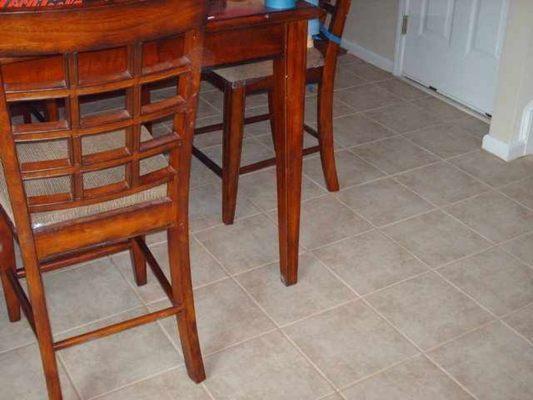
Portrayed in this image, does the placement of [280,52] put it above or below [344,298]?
above

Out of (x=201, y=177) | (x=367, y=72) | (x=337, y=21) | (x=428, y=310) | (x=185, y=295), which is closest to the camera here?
(x=185, y=295)

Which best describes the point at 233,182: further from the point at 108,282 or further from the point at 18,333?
the point at 18,333

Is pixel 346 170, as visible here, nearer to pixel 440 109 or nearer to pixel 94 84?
pixel 440 109

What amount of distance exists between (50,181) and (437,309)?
3.73 feet

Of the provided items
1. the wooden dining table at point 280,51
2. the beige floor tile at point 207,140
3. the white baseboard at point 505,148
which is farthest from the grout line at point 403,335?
the white baseboard at point 505,148

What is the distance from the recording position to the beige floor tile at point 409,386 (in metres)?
1.78

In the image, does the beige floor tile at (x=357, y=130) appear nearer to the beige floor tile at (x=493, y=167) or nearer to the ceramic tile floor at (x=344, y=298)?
the ceramic tile floor at (x=344, y=298)

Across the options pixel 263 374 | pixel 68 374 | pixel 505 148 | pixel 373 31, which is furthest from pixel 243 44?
pixel 373 31

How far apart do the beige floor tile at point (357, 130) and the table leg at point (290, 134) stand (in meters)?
1.03

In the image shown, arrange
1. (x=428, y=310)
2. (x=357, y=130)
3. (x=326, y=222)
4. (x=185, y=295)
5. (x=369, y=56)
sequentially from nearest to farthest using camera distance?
(x=185, y=295), (x=428, y=310), (x=326, y=222), (x=357, y=130), (x=369, y=56)

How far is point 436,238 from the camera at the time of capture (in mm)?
2422

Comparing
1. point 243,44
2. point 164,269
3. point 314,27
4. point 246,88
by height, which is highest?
point 243,44

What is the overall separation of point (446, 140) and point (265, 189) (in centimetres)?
90

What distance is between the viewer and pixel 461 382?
5.99ft
